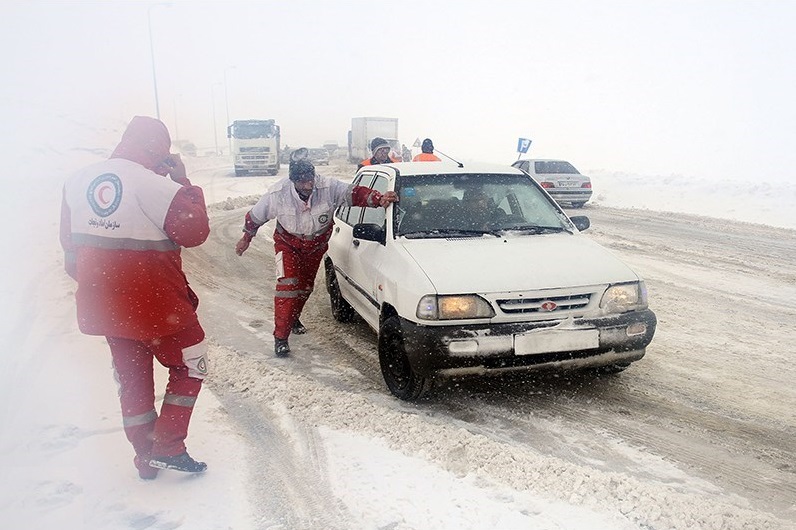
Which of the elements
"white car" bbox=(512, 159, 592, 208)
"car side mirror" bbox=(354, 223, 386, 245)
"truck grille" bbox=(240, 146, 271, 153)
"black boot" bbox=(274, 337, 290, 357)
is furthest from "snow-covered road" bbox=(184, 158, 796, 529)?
"truck grille" bbox=(240, 146, 271, 153)

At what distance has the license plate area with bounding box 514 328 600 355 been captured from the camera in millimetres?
3781

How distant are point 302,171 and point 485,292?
6.69 feet

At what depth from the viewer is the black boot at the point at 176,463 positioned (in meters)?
3.09

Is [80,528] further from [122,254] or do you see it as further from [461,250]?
[461,250]

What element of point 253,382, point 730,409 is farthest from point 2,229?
point 730,409

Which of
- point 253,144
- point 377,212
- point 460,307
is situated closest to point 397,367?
point 460,307

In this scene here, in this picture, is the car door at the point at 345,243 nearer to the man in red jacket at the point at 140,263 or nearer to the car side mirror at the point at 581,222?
the car side mirror at the point at 581,222

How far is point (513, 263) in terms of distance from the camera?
162 inches

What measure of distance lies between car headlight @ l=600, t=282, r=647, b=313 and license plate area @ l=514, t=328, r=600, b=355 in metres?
0.25

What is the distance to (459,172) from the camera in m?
5.34

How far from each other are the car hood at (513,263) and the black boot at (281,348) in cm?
151

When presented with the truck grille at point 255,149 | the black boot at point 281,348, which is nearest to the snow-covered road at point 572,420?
the black boot at point 281,348

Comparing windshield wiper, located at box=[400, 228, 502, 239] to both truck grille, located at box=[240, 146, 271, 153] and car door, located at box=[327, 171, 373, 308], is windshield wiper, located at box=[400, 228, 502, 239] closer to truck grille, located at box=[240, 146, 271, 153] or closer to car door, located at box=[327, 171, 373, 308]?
car door, located at box=[327, 171, 373, 308]

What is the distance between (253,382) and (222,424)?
0.71 meters
